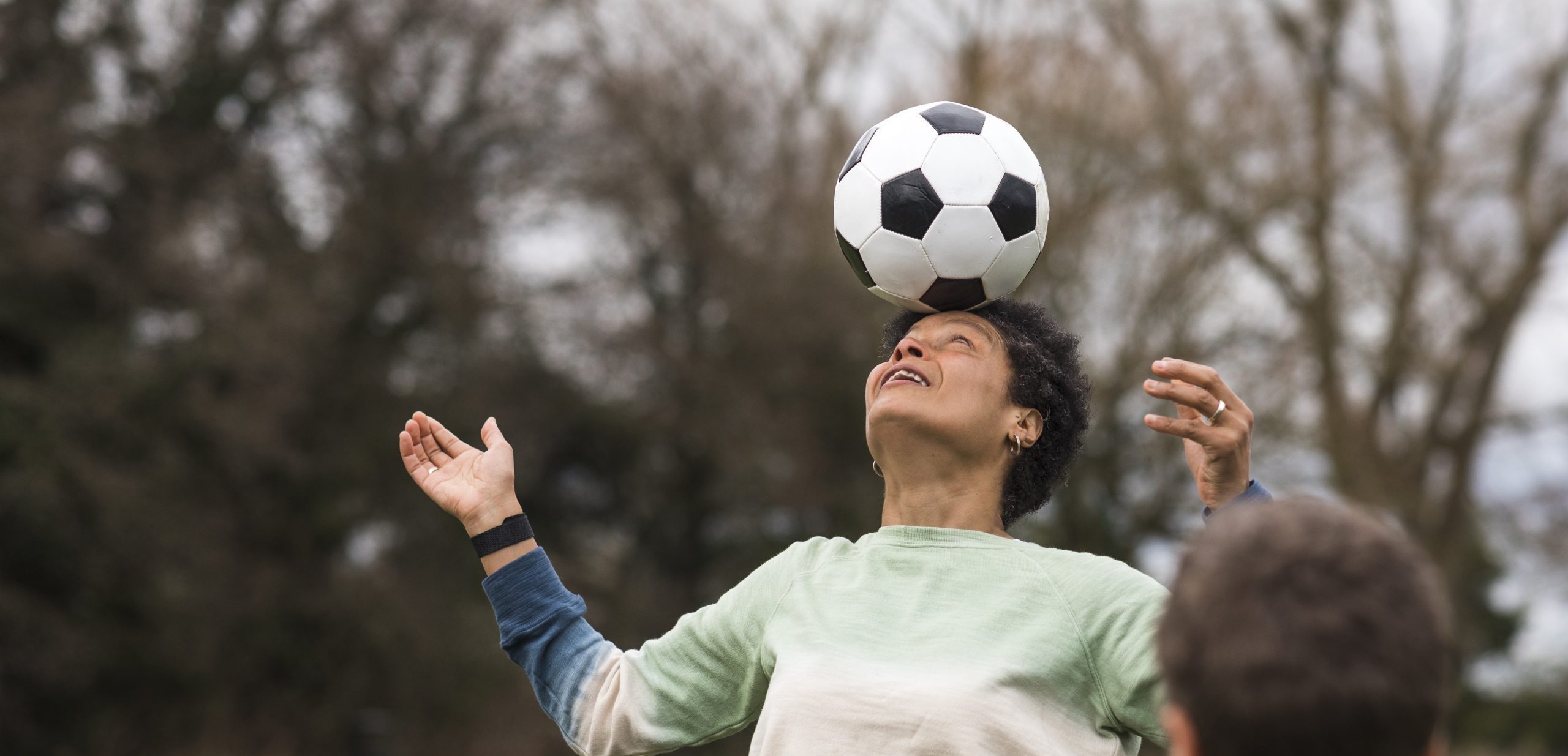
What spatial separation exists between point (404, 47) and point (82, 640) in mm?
7161

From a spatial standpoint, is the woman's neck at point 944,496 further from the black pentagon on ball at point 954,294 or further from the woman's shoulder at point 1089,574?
the black pentagon on ball at point 954,294

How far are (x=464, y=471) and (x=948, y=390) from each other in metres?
1.04

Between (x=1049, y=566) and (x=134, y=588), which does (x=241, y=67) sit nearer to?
(x=134, y=588)

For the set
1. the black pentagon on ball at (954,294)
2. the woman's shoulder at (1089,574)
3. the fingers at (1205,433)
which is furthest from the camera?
the black pentagon on ball at (954,294)

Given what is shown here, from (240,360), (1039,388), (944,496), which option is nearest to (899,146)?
(1039,388)

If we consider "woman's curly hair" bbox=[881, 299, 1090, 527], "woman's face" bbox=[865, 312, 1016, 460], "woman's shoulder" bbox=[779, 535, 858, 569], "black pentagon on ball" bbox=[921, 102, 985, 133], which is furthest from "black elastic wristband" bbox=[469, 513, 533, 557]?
"black pentagon on ball" bbox=[921, 102, 985, 133]

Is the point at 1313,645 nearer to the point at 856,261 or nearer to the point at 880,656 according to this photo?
the point at 880,656

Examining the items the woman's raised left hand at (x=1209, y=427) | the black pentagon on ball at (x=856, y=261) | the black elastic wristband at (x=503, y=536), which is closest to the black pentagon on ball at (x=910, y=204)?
the black pentagon on ball at (x=856, y=261)

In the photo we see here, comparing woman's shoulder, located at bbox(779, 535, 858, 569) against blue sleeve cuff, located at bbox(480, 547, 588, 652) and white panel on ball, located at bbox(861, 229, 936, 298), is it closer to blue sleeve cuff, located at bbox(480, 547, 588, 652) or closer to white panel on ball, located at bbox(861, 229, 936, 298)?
blue sleeve cuff, located at bbox(480, 547, 588, 652)

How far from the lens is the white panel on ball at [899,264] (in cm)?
313

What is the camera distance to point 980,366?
2.99 m

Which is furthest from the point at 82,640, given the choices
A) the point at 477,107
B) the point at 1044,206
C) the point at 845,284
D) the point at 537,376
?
the point at 1044,206

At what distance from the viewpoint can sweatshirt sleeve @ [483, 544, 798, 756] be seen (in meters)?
2.82

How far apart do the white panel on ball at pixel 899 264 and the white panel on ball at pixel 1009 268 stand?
0.13 meters
